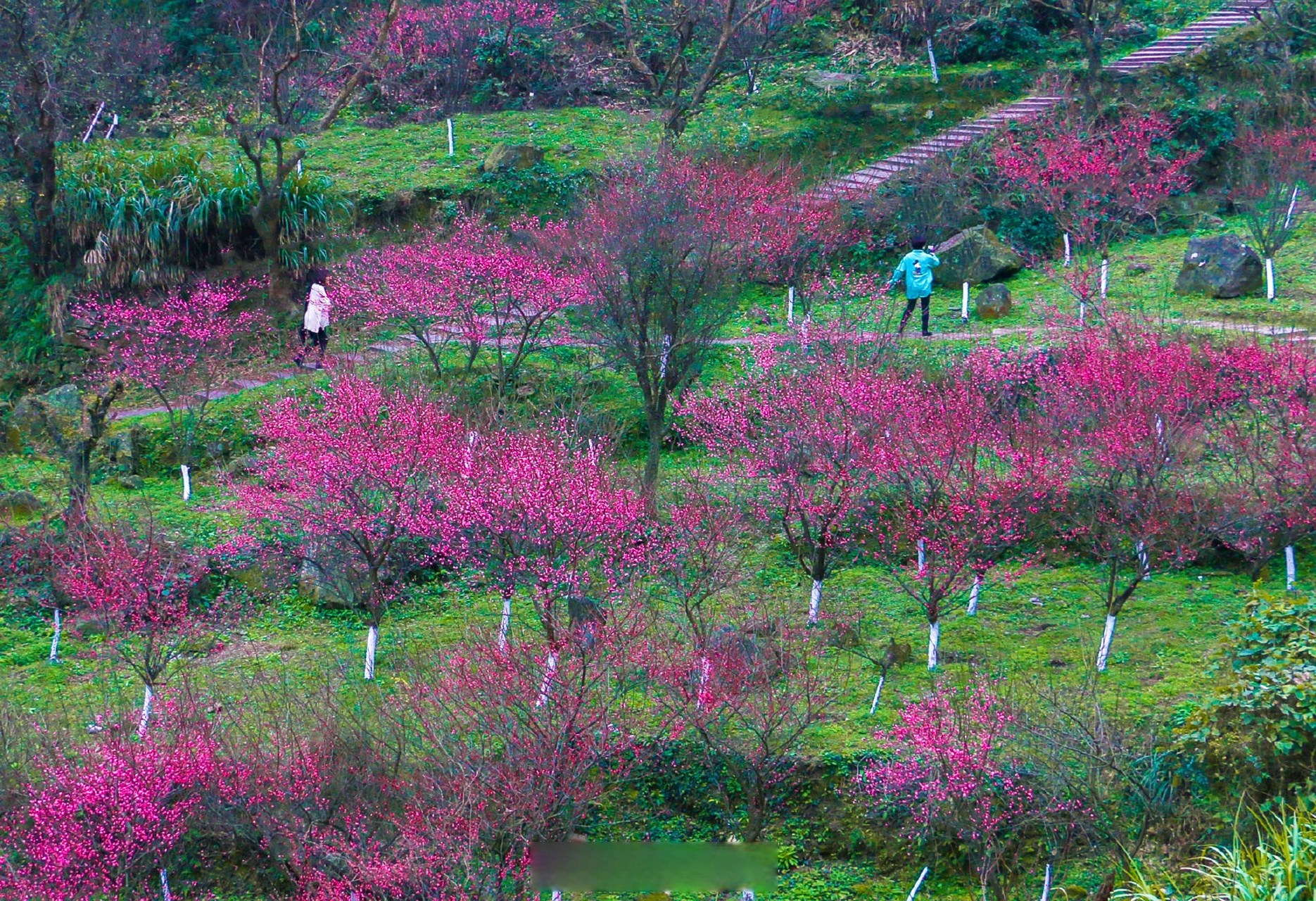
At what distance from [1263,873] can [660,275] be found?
11711 mm

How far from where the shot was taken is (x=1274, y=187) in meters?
22.7

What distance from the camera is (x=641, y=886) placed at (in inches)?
509

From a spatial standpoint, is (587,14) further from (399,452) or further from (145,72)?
(399,452)

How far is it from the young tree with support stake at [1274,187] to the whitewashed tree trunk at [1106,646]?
10257mm

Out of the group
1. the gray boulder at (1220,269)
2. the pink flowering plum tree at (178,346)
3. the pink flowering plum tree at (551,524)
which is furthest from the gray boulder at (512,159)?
the pink flowering plum tree at (551,524)

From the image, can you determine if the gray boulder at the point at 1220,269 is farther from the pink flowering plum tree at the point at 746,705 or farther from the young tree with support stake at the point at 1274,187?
the pink flowering plum tree at the point at 746,705

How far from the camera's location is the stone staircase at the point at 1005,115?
29.2 meters

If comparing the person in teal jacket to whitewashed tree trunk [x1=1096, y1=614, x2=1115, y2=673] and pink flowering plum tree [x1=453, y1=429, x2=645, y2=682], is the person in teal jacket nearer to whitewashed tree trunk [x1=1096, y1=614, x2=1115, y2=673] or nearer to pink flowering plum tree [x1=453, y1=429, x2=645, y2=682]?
whitewashed tree trunk [x1=1096, y1=614, x2=1115, y2=673]

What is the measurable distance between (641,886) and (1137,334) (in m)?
9.77

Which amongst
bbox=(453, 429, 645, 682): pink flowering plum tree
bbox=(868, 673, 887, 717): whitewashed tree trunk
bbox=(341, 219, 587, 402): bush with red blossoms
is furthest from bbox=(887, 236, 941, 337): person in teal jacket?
bbox=(868, 673, 887, 717): whitewashed tree trunk

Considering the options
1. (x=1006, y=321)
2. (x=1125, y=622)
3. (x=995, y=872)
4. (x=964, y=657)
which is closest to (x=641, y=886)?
(x=995, y=872)

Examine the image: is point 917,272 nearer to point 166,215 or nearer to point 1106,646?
point 1106,646

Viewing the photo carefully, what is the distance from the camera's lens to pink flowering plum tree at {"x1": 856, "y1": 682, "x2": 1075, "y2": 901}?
11.6 m

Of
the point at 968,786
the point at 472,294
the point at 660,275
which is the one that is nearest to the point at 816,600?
the point at 968,786
